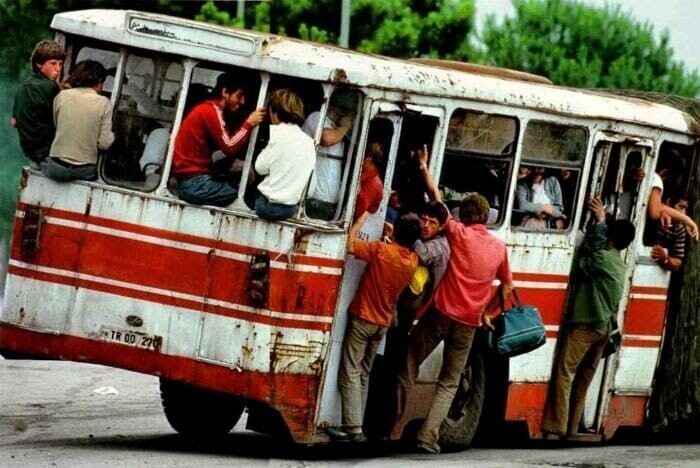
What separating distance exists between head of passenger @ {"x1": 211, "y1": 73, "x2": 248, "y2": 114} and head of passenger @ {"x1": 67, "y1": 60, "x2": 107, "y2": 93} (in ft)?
2.50

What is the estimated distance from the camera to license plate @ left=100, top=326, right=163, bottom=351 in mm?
13266

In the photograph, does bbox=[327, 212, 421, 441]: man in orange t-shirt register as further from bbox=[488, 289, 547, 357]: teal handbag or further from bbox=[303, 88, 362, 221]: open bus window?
bbox=[488, 289, 547, 357]: teal handbag

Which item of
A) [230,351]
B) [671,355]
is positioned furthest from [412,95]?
[671,355]

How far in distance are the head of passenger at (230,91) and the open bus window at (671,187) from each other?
14.3 feet

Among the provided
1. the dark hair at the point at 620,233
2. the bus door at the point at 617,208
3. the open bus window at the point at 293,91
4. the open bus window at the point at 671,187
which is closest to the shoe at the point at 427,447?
the bus door at the point at 617,208

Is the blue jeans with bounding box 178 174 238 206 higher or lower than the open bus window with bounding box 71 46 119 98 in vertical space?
lower

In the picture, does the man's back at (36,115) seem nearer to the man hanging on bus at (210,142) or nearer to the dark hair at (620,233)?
the man hanging on bus at (210,142)

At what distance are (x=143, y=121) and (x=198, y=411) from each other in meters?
2.58

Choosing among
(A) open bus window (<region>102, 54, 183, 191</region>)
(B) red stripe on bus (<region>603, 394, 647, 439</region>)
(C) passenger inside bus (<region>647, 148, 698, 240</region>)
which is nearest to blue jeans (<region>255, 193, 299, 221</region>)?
(A) open bus window (<region>102, 54, 183, 191</region>)

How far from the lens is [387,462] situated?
14.1 metres

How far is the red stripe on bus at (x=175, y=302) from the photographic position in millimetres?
13133

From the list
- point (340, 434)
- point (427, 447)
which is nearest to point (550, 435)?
point (427, 447)

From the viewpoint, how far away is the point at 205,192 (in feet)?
43.3

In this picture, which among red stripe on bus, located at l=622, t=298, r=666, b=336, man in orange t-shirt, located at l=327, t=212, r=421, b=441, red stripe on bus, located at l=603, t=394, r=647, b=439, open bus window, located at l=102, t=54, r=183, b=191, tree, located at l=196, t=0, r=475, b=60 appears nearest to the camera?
open bus window, located at l=102, t=54, r=183, b=191
